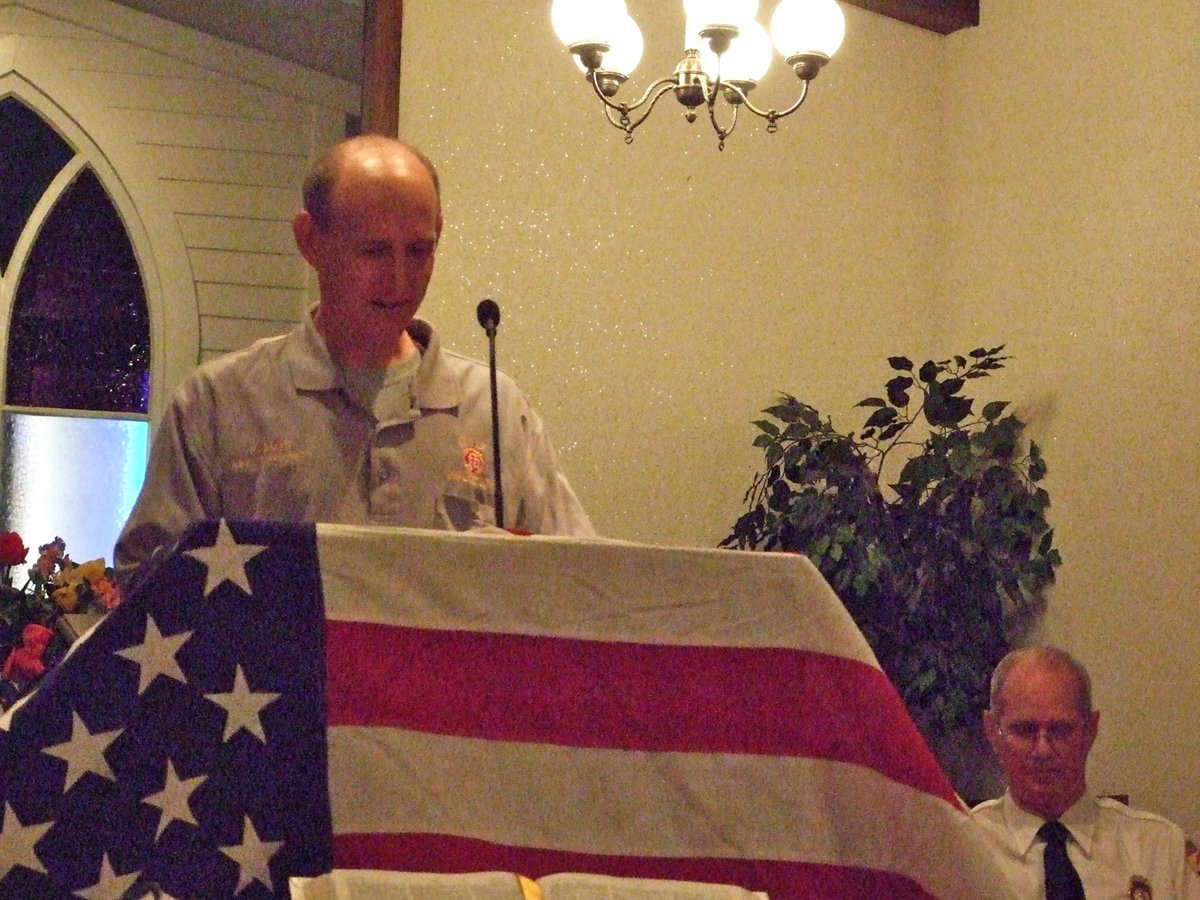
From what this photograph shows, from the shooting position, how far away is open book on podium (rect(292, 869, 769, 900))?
1051 millimetres

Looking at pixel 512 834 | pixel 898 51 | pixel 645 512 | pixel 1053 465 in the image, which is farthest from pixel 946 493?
pixel 512 834

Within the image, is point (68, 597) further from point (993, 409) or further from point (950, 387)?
point (993, 409)

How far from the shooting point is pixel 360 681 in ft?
3.93

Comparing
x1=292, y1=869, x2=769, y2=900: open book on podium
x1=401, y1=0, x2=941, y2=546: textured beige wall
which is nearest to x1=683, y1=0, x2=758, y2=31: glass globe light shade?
x1=401, y1=0, x2=941, y2=546: textured beige wall

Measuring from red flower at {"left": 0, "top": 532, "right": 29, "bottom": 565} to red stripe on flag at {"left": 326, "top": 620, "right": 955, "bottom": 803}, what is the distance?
2.39 meters

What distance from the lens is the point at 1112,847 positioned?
2.61 meters

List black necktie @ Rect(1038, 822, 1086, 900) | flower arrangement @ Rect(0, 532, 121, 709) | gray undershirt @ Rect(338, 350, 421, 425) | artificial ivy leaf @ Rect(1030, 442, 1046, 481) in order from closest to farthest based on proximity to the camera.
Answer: gray undershirt @ Rect(338, 350, 421, 425)
black necktie @ Rect(1038, 822, 1086, 900)
flower arrangement @ Rect(0, 532, 121, 709)
artificial ivy leaf @ Rect(1030, 442, 1046, 481)

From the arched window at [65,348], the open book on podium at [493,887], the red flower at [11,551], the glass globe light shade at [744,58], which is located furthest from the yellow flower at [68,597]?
the open book on podium at [493,887]

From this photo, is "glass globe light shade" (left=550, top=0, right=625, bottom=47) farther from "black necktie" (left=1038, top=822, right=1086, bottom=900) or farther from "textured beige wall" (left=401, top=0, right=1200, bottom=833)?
"black necktie" (left=1038, top=822, right=1086, bottom=900)

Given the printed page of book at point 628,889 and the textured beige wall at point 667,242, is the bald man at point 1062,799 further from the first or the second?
the textured beige wall at point 667,242

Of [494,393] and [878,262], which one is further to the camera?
[878,262]

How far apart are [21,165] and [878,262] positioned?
2.68 m

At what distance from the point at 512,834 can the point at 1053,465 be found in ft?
10.7

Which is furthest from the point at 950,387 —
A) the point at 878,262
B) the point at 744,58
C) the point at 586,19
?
the point at 586,19
